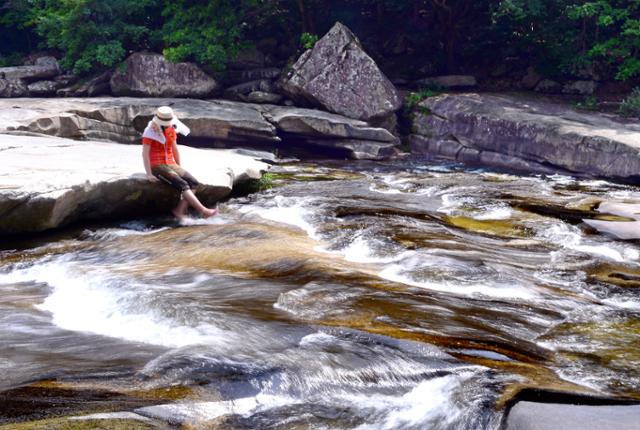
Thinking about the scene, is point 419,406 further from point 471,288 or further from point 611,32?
point 611,32

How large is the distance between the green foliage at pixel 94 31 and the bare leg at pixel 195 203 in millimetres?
11199

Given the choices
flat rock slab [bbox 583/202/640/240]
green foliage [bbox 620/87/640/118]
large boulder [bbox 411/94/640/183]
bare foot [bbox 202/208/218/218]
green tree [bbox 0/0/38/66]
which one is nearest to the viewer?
flat rock slab [bbox 583/202/640/240]

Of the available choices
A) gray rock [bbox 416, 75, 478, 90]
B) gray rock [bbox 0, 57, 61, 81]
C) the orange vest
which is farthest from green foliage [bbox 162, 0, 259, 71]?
the orange vest

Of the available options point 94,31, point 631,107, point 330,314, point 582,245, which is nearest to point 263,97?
point 94,31

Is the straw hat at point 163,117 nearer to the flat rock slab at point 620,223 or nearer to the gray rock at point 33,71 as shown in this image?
the flat rock slab at point 620,223

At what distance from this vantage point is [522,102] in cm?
1748

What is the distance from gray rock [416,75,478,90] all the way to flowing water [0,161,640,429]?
455 inches

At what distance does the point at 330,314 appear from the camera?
4785 mm

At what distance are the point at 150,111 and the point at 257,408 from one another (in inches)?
521

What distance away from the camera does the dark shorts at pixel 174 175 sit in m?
8.25

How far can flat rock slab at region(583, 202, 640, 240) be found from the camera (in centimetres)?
734

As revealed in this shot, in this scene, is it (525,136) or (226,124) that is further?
(226,124)

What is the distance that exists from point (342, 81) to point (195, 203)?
9751 millimetres

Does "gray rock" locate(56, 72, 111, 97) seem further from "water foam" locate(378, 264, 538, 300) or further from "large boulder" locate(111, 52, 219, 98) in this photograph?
"water foam" locate(378, 264, 538, 300)
